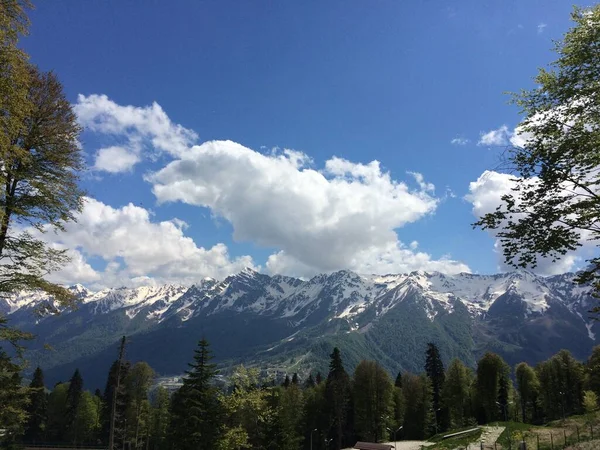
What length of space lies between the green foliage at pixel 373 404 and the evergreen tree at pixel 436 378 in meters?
13.8

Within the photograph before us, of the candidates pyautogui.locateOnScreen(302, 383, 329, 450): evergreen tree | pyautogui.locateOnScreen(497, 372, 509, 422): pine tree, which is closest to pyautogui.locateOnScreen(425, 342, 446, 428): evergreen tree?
pyautogui.locateOnScreen(497, 372, 509, 422): pine tree

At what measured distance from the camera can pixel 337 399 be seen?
76062mm

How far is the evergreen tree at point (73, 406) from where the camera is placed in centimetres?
8806

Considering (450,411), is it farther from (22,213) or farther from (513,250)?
(22,213)

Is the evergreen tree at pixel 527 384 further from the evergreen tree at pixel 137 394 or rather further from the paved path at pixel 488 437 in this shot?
the evergreen tree at pixel 137 394

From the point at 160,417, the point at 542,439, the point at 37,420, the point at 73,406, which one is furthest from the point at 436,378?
the point at 37,420

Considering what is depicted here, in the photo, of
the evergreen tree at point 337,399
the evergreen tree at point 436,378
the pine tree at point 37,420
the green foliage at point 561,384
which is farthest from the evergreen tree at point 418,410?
the pine tree at point 37,420

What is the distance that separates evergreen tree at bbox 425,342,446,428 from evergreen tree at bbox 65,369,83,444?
247ft

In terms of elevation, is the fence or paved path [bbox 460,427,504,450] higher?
the fence

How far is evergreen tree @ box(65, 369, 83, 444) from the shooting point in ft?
289

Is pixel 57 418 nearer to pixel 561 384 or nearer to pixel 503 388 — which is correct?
pixel 503 388

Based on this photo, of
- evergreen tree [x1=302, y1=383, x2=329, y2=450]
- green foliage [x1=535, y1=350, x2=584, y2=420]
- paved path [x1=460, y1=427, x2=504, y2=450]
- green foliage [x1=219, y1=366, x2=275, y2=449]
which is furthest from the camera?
green foliage [x1=535, y1=350, x2=584, y2=420]

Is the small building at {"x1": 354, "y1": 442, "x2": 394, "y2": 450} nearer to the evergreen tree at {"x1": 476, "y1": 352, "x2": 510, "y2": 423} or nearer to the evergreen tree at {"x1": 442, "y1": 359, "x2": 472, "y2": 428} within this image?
the evergreen tree at {"x1": 442, "y1": 359, "x2": 472, "y2": 428}

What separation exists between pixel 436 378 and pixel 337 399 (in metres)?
24.9
